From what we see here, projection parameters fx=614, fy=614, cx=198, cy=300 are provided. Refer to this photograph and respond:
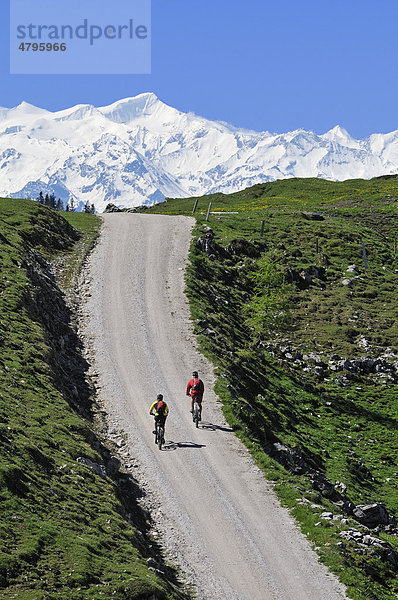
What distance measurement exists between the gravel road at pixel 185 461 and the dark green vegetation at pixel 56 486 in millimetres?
1218

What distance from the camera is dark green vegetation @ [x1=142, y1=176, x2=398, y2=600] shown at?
24.5 metres

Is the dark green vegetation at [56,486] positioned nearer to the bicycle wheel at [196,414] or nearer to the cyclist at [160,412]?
the cyclist at [160,412]

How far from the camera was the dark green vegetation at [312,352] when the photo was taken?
80.2 ft

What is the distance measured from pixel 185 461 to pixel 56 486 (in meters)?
7.67

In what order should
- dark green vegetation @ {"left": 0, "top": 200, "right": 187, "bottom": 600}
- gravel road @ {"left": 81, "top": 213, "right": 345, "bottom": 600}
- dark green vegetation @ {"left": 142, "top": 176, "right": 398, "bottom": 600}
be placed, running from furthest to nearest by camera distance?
dark green vegetation @ {"left": 142, "top": 176, "right": 398, "bottom": 600}, gravel road @ {"left": 81, "top": 213, "right": 345, "bottom": 600}, dark green vegetation @ {"left": 0, "top": 200, "right": 187, "bottom": 600}

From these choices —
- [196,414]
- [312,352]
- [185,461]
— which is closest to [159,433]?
[185,461]

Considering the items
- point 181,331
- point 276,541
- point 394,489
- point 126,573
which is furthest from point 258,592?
point 181,331

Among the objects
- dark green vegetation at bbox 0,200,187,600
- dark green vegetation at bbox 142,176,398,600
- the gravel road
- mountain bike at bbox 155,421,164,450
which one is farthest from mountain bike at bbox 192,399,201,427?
dark green vegetation at bbox 0,200,187,600

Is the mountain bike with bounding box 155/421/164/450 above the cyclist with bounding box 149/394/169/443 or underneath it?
underneath

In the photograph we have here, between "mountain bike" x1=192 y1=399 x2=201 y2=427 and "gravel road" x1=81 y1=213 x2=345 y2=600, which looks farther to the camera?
"mountain bike" x1=192 y1=399 x2=201 y2=427

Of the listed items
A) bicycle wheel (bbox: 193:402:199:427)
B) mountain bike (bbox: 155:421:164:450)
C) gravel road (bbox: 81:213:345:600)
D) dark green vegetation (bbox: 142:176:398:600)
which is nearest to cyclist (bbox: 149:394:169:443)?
mountain bike (bbox: 155:421:164:450)

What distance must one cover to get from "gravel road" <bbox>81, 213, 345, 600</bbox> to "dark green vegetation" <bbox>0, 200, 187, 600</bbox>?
1.22 metres

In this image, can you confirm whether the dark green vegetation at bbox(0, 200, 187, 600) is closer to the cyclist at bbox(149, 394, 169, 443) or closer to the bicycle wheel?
the cyclist at bbox(149, 394, 169, 443)

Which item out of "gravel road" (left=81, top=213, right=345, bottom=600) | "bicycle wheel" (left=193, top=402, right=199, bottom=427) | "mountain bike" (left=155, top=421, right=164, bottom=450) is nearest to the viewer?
"gravel road" (left=81, top=213, right=345, bottom=600)
